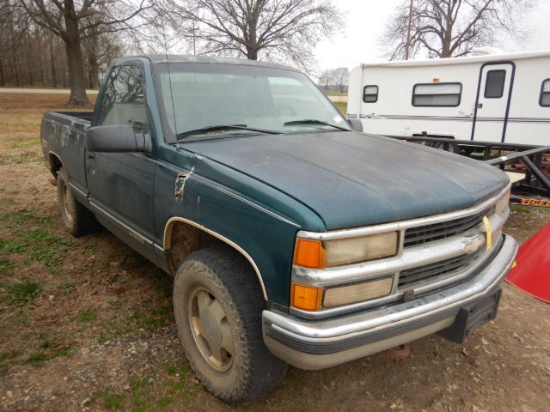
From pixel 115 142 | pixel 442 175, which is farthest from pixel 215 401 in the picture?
pixel 442 175

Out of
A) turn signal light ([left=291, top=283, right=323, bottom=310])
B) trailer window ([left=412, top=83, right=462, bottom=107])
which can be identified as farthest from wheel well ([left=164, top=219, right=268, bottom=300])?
trailer window ([left=412, top=83, right=462, bottom=107])

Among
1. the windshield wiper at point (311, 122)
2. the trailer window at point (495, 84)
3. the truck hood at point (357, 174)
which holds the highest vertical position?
the trailer window at point (495, 84)

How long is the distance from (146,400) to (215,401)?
384 mm

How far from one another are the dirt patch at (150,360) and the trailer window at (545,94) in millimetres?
6125

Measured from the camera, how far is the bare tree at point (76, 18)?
2197 cm

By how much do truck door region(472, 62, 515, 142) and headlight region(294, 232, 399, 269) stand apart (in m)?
8.40

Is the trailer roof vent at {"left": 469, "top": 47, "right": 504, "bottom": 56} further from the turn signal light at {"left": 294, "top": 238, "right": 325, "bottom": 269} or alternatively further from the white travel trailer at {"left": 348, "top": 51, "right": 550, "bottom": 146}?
the turn signal light at {"left": 294, "top": 238, "right": 325, "bottom": 269}

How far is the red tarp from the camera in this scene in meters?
3.61

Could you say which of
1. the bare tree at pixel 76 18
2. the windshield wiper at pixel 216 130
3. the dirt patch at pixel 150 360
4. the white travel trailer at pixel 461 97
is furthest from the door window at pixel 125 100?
the bare tree at pixel 76 18

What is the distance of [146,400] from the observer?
2.35 metres

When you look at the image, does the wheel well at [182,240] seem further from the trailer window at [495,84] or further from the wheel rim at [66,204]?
the trailer window at [495,84]

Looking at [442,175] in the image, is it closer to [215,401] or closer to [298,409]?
[298,409]

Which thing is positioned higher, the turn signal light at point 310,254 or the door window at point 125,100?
the door window at point 125,100

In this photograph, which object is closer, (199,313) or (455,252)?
(455,252)
